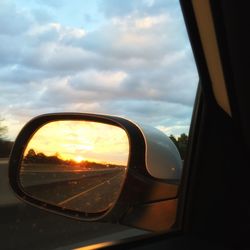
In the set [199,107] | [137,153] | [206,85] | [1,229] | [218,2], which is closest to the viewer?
[218,2]

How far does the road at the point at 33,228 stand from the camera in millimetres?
5734

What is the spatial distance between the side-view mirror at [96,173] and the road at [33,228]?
2.86ft

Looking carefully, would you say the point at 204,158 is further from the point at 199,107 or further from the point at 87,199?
the point at 87,199

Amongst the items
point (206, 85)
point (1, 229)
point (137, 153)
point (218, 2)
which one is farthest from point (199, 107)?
point (1, 229)

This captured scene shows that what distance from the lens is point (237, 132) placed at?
10.7 ft

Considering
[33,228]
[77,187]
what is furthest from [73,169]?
[33,228]

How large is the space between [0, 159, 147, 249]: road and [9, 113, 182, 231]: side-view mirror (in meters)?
0.87

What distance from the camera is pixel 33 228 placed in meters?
9.88

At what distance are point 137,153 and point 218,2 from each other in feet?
2.58

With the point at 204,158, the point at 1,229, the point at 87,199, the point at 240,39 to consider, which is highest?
the point at 240,39

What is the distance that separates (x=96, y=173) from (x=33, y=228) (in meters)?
6.77

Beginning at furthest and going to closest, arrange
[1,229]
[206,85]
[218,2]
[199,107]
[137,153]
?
[1,229] → [199,107] → [206,85] → [137,153] → [218,2]

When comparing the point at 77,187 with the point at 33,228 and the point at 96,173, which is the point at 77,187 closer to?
the point at 96,173

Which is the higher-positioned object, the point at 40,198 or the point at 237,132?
the point at 237,132
